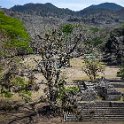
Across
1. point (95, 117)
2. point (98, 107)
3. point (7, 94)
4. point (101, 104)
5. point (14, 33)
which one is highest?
point (14, 33)

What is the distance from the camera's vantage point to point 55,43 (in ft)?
82.2

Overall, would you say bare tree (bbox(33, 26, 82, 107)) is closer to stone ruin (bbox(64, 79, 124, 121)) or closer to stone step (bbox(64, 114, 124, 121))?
stone step (bbox(64, 114, 124, 121))

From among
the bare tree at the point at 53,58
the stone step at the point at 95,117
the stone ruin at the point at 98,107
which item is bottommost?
the stone step at the point at 95,117

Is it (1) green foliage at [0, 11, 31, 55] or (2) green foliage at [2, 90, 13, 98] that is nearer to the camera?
(2) green foliage at [2, 90, 13, 98]

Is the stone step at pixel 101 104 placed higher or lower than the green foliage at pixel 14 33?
lower

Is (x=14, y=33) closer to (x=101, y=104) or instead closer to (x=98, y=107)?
(x=101, y=104)

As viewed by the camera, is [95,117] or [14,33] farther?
[14,33]

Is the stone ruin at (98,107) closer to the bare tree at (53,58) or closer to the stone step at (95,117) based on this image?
the stone step at (95,117)

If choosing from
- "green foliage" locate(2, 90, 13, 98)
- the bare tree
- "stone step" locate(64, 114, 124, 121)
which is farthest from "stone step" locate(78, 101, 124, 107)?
"green foliage" locate(2, 90, 13, 98)

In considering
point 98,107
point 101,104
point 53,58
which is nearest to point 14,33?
point 53,58

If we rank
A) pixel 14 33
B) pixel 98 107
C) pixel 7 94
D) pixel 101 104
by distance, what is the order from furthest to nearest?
1. pixel 14 33
2. pixel 7 94
3. pixel 101 104
4. pixel 98 107

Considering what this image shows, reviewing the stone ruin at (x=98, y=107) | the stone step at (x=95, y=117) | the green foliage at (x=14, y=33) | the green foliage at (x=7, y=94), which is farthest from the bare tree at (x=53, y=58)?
the green foliage at (x=14, y=33)

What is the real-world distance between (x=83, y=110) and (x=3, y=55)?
290 inches

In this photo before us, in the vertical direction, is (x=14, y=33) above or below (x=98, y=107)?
above
